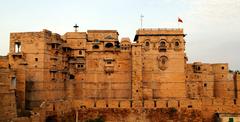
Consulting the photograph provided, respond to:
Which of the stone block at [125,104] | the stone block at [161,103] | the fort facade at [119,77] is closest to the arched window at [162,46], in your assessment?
the fort facade at [119,77]

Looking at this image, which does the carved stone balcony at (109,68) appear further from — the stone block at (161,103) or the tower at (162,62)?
the stone block at (161,103)

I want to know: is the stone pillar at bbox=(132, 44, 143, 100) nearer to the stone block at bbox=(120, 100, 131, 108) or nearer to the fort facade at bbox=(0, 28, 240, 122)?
the fort facade at bbox=(0, 28, 240, 122)

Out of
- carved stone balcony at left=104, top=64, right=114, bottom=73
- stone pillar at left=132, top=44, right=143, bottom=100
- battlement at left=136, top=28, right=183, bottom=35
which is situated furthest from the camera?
battlement at left=136, top=28, right=183, bottom=35

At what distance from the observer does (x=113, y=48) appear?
49438mm

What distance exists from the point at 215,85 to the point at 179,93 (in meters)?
7.95

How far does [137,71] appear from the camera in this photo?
1882 inches

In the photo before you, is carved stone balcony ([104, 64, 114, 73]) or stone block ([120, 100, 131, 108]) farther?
carved stone balcony ([104, 64, 114, 73])

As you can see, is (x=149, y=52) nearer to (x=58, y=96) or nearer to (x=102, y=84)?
(x=102, y=84)

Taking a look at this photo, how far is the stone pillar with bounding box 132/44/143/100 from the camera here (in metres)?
47.5

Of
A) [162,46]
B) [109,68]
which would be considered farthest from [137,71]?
[162,46]

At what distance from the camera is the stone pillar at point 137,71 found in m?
47.5

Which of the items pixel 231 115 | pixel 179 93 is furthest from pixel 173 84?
pixel 231 115

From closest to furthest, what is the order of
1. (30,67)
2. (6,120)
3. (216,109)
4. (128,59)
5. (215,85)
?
(6,120) < (30,67) < (216,109) < (128,59) < (215,85)

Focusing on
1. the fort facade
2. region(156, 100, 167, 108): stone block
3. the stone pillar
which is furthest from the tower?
region(156, 100, 167, 108): stone block
